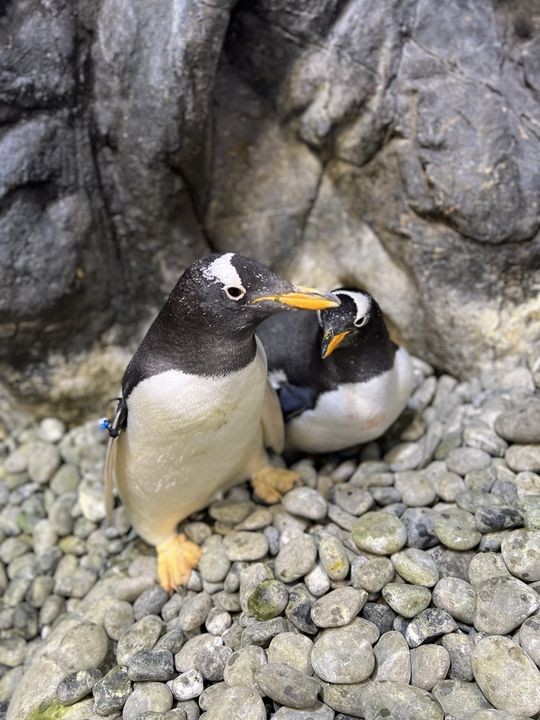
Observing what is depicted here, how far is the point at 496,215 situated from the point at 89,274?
4.78ft

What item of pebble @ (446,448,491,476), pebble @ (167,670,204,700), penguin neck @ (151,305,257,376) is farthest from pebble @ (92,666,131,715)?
pebble @ (446,448,491,476)

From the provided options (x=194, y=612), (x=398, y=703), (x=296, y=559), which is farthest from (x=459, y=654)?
(x=194, y=612)

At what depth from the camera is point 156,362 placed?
1.72 metres

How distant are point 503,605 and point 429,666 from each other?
0.22 m

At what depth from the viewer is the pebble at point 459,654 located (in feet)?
4.65

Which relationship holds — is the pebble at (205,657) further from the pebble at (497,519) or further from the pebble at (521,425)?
the pebble at (521,425)

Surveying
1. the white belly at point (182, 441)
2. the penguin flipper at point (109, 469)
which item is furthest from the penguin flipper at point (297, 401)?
the penguin flipper at point (109, 469)

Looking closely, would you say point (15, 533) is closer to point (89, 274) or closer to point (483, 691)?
point (89, 274)

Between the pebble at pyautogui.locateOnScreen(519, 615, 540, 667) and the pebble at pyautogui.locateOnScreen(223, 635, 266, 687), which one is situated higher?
the pebble at pyautogui.locateOnScreen(519, 615, 540, 667)

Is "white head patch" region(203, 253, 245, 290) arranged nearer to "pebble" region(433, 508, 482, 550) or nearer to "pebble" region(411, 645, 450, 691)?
"pebble" region(433, 508, 482, 550)

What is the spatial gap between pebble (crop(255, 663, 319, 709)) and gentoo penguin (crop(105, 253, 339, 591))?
570mm

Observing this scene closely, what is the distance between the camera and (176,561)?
197 cm

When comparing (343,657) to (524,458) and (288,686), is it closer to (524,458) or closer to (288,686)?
(288,686)

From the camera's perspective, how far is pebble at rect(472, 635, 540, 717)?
4.28 ft
